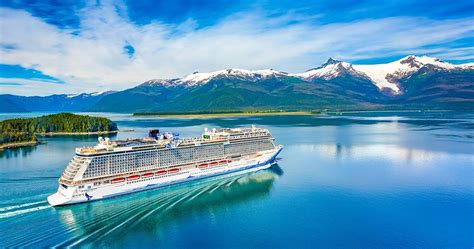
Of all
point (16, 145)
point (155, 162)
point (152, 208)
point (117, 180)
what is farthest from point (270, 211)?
point (16, 145)

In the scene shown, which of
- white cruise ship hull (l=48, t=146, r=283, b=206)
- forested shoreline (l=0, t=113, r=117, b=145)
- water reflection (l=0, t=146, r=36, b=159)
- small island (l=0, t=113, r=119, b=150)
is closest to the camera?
white cruise ship hull (l=48, t=146, r=283, b=206)

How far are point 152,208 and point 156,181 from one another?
4.56 meters

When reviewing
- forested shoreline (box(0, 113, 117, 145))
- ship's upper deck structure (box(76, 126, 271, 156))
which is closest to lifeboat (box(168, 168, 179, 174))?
ship's upper deck structure (box(76, 126, 271, 156))

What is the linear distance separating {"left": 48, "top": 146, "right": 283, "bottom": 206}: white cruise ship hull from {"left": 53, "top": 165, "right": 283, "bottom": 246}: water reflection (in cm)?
53

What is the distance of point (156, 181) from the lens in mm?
28188

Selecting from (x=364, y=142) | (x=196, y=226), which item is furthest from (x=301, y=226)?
(x=364, y=142)

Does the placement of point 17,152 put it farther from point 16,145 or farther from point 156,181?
point 156,181

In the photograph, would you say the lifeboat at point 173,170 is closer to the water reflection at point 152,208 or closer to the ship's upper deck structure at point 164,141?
the water reflection at point 152,208

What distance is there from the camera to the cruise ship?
81.1ft

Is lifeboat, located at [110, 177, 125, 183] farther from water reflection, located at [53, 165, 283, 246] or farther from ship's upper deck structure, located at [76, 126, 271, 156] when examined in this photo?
ship's upper deck structure, located at [76, 126, 271, 156]

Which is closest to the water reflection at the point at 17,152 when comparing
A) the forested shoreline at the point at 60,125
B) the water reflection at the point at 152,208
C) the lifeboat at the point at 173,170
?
the forested shoreline at the point at 60,125

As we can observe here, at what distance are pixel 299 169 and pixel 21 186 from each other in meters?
26.1

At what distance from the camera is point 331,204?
81.0 feet

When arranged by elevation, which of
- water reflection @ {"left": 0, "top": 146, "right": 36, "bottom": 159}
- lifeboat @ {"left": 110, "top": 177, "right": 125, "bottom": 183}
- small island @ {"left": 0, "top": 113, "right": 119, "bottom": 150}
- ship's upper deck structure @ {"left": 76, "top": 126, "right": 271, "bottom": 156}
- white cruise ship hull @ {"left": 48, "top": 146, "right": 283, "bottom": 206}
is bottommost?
white cruise ship hull @ {"left": 48, "top": 146, "right": 283, "bottom": 206}
